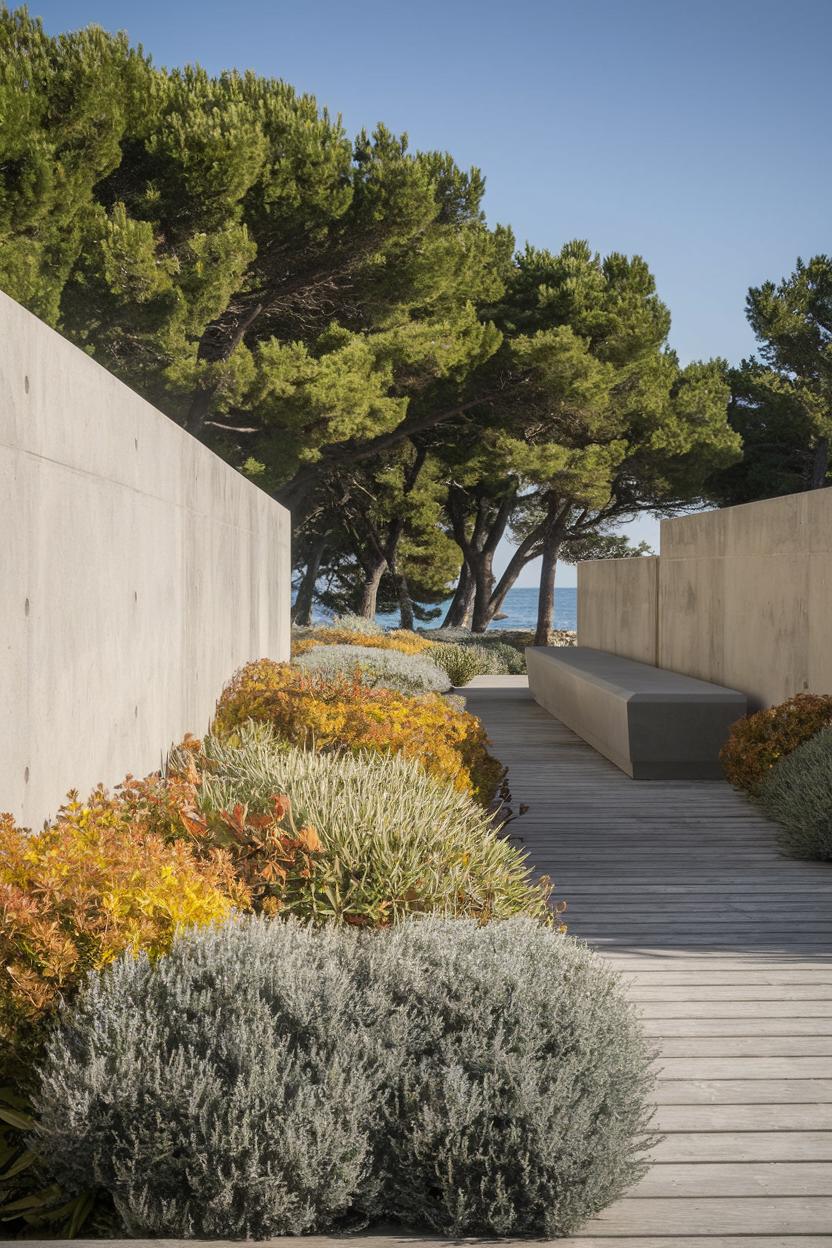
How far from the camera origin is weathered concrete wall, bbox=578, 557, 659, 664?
12.6 meters

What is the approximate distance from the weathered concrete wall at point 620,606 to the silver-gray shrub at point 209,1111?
10.2m

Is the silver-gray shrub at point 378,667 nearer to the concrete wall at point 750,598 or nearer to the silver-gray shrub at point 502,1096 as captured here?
the concrete wall at point 750,598

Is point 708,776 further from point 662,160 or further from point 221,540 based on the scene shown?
point 662,160

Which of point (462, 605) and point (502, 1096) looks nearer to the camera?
point (502, 1096)

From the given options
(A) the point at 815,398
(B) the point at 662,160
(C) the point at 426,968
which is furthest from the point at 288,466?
(C) the point at 426,968

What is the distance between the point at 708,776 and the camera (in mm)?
8844

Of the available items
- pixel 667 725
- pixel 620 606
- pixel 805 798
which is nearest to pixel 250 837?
pixel 805 798

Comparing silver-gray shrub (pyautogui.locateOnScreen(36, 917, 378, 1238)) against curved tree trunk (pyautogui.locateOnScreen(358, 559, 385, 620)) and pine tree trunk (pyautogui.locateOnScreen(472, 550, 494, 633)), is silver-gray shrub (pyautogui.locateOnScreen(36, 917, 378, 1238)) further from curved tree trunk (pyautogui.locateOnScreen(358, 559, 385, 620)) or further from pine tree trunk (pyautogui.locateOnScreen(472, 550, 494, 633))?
pine tree trunk (pyautogui.locateOnScreen(472, 550, 494, 633))

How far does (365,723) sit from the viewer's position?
5.97m

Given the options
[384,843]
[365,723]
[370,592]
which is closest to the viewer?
[384,843]

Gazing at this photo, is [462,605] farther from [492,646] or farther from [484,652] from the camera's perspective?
[484,652]

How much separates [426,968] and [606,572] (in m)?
12.4

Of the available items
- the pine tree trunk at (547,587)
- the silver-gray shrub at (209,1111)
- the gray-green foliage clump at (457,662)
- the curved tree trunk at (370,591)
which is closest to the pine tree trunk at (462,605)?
the pine tree trunk at (547,587)

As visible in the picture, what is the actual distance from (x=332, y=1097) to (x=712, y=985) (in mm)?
2096
